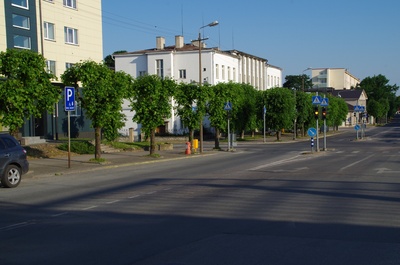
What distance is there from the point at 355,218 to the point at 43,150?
72.8 feet

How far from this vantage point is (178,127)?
64812mm

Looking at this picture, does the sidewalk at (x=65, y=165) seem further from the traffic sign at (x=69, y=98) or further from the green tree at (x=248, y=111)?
the green tree at (x=248, y=111)

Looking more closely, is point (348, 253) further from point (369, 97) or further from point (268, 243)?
point (369, 97)

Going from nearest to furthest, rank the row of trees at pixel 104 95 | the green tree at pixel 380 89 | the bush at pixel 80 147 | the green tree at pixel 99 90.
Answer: the row of trees at pixel 104 95, the green tree at pixel 99 90, the bush at pixel 80 147, the green tree at pixel 380 89

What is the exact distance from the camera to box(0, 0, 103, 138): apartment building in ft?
127

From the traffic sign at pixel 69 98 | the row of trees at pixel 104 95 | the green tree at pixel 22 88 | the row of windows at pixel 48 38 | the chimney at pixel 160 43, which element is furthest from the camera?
the chimney at pixel 160 43

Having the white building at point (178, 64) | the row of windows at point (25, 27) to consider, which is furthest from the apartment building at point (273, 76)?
the row of windows at point (25, 27)

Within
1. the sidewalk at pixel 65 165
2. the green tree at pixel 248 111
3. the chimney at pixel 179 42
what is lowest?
the sidewalk at pixel 65 165

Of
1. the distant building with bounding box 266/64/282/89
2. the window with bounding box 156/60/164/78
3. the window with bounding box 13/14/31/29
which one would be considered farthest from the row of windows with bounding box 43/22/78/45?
the distant building with bounding box 266/64/282/89

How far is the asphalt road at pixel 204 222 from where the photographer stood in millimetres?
7352

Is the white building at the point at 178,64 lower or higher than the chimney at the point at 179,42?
lower

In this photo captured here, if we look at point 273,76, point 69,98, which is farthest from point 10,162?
point 273,76

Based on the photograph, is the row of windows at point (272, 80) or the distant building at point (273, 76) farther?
the row of windows at point (272, 80)

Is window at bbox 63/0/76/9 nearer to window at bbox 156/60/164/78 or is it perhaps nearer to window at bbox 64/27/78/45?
window at bbox 64/27/78/45
